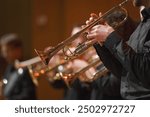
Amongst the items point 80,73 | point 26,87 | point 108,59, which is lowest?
point 108,59

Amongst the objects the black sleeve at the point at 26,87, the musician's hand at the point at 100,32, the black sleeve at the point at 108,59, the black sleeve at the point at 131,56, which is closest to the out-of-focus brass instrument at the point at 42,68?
the black sleeve at the point at 26,87

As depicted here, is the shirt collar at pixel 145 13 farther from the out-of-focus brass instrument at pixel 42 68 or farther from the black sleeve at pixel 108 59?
the out-of-focus brass instrument at pixel 42 68

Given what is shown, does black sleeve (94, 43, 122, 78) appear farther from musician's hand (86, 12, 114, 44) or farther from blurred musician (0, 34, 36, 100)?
blurred musician (0, 34, 36, 100)

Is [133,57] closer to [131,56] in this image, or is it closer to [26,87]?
[131,56]

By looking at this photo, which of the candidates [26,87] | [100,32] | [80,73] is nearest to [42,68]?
[80,73]

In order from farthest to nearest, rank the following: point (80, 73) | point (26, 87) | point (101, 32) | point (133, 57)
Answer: point (26, 87), point (80, 73), point (101, 32), point (133, 57)

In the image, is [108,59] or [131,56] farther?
[108,59]

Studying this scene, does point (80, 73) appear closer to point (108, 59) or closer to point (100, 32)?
point (108, 59)

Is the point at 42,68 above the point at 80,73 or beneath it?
above

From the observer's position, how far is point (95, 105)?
8.45 feet

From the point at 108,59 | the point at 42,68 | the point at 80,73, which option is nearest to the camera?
the point at 108,59

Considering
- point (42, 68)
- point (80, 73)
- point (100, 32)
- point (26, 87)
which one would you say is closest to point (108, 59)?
point (100, 32)

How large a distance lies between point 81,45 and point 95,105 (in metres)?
0.42

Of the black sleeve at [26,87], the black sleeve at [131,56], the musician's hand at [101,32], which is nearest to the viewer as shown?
the black sleeve at [131,56]
